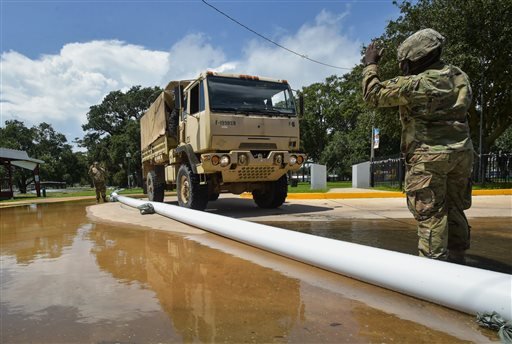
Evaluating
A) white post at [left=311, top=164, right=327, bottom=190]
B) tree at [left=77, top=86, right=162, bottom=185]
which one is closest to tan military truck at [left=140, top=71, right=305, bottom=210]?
white post at [left=311, top=164, right=327, bottom=190]

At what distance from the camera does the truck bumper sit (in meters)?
6.91

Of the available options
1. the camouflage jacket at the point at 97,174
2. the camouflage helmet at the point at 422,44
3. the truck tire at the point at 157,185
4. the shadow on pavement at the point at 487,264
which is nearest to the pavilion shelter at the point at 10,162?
the camouflage jacket at the point at 97,174

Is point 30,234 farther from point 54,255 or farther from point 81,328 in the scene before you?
point 81,328

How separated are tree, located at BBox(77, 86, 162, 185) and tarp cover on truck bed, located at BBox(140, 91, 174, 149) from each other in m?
35.0

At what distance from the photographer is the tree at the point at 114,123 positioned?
154 feet

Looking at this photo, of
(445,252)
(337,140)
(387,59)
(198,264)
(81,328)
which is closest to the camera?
(81,328)

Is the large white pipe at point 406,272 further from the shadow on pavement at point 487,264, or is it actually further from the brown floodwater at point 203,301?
the shadow on pavement at point 487,264

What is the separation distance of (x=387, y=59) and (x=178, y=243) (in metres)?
14.2

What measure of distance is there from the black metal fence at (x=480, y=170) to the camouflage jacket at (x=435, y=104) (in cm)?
1097

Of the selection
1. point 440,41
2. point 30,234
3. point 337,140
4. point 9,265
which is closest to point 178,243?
point 9,265

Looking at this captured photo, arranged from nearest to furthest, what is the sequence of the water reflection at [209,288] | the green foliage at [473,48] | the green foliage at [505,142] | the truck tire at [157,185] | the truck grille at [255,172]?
the water reflection at [209,288], the truck grille at [255,172], the truck tire at [157,185], the green foliage at [473,48], the green foliage at [505,142]

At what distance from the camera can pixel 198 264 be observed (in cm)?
374

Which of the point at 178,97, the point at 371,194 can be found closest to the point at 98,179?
the point at 178,97

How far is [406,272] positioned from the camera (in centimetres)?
249
